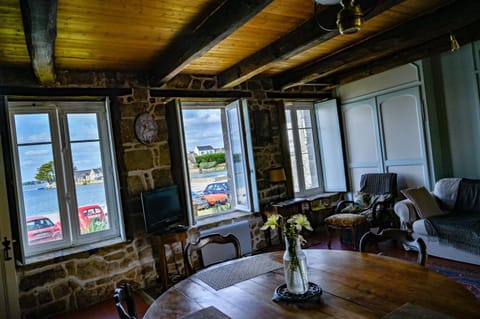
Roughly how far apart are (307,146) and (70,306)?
13.9ft

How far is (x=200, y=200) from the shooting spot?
467cm

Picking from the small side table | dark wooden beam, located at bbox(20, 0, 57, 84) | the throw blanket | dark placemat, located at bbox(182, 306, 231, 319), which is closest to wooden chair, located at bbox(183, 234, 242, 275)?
dark placemat, located at bbox(182, 306, 231, 319)

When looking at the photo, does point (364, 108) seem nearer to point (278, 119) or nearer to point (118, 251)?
point (278, 119)

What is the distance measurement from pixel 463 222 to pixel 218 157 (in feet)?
10.4

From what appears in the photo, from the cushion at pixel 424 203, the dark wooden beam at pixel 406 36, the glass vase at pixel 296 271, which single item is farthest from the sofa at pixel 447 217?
the glass vase at pixel 296 271

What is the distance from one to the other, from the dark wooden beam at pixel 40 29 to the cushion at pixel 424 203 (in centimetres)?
411

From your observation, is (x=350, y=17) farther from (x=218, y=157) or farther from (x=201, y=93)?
(x=218, y=157)

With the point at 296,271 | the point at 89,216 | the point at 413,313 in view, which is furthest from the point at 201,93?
the point at 413,313

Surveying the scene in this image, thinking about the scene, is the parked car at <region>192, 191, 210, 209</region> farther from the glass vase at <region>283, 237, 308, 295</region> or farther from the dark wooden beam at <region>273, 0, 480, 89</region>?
the glass vase at <region>283, 237, 308, 295</region>

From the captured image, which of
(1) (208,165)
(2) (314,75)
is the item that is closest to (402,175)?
(2) (314,75)

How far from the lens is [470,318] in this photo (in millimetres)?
1256

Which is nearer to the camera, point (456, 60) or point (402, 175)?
point (456, 60)

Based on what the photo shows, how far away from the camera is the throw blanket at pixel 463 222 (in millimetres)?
3430

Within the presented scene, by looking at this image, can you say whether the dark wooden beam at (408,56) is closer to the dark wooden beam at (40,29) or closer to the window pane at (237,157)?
the window pane at (237,157)
